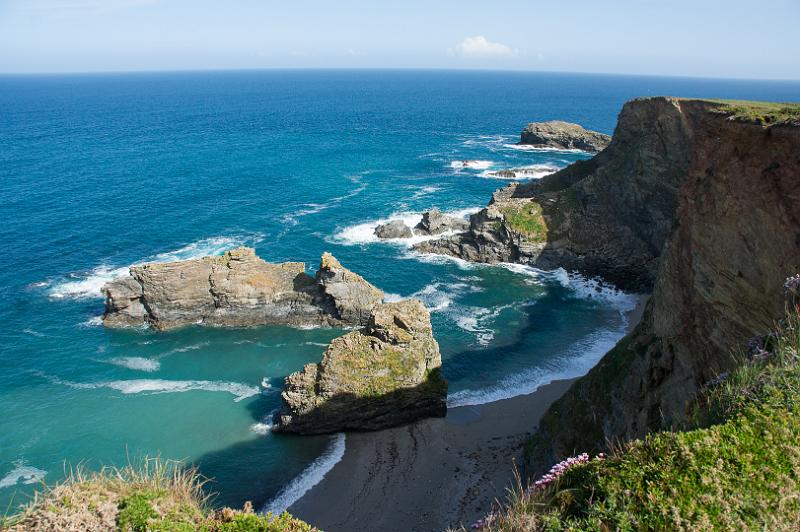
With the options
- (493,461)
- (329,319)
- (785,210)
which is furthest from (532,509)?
(329,319)

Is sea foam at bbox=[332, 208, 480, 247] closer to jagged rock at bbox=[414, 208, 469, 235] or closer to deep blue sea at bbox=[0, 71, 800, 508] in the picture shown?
deep blue sea at bbox=[0, 71, 800, 508]

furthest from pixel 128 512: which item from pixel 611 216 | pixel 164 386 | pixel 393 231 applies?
pixel 611 216

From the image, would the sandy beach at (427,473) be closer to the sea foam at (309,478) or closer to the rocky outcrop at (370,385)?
the sea foam at (309,478)

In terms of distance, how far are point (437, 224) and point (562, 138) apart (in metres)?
71.7

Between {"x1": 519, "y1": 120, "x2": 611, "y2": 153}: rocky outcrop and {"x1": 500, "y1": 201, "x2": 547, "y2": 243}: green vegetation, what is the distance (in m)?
66.7

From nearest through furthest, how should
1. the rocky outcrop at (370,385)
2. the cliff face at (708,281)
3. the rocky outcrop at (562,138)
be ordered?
the cliff face at (708,281) → the rocky outcrop at (370,385) → the rocky outcrop at (562,138)

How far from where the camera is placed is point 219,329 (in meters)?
50.1

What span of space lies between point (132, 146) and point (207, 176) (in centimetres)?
3784

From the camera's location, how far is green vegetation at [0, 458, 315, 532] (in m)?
12.7

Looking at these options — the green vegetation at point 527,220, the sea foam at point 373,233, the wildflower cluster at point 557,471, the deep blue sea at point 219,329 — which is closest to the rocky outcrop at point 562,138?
the deep blue sea at point 219,329

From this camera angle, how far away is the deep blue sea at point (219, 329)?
117ft

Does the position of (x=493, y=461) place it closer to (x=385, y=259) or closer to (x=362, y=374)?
(x=362, y=374)

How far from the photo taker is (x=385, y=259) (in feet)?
212

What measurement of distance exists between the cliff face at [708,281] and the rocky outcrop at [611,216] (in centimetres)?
3385
